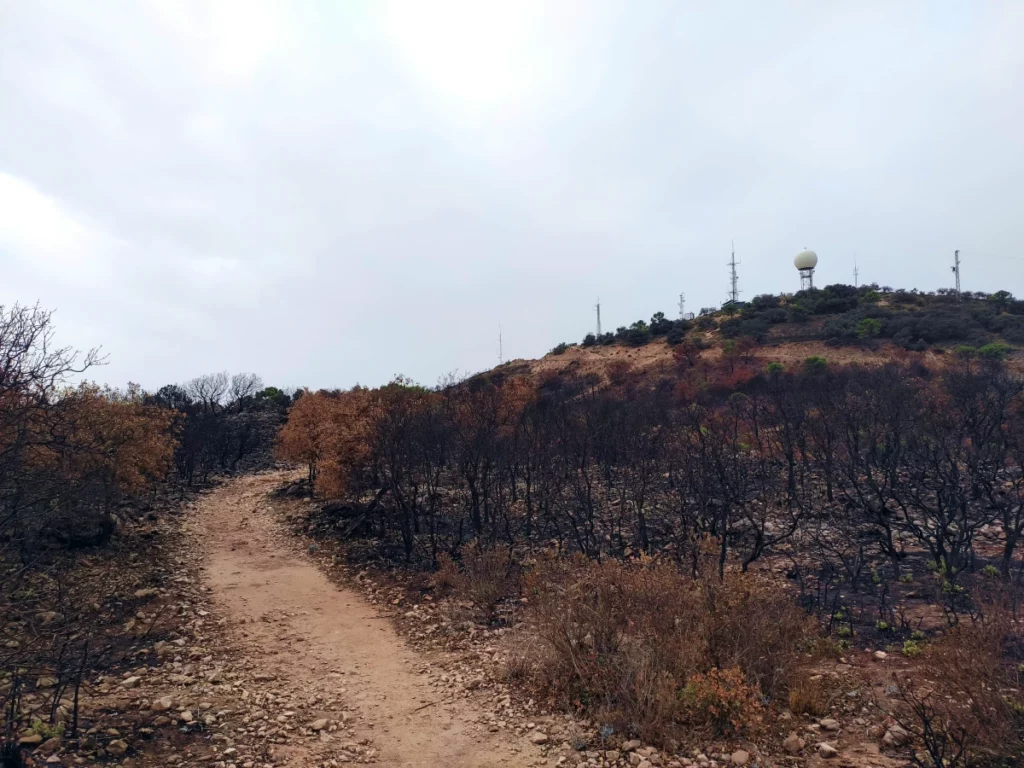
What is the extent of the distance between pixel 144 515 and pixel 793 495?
629 inches

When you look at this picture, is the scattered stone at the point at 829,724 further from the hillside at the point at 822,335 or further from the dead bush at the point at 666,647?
the hillside at the point at 822,335

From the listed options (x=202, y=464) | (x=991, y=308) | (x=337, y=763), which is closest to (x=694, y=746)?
(x=337, y=763)

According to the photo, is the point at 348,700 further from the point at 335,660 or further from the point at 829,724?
the point at 829,724

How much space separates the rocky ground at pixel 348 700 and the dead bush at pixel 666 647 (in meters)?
0.27

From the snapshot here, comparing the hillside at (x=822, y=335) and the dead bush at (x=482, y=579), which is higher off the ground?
the hillside at (x=822, y=335)

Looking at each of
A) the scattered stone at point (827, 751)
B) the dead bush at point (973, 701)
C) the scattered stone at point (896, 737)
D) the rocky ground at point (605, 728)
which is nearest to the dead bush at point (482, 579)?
the rocky ground at point (605, 728)

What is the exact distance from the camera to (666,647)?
5781mm

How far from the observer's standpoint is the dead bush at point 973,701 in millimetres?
3971

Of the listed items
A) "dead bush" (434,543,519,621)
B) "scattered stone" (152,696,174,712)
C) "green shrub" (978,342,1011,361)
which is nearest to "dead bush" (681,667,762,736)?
"dead bush" (434,543,519,621)

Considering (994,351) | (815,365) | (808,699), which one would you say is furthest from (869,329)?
(808,699)

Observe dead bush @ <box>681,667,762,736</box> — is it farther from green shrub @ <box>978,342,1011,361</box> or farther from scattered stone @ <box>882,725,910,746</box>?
green shrub @ <box>978,342,1011,361</box>

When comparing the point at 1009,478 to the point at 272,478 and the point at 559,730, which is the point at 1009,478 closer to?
the point at 559,730

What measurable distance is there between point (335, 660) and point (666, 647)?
4.13 metres

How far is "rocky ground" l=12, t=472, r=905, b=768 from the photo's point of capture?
199 inches
